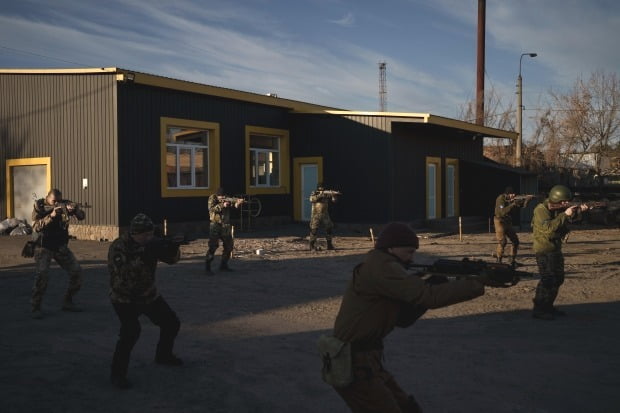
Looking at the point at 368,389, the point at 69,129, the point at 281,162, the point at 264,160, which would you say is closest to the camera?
the point at 368,389

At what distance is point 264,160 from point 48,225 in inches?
564

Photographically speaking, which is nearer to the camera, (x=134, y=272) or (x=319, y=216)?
(x=134, y=272)

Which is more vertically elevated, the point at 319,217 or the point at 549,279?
the point at 319,217

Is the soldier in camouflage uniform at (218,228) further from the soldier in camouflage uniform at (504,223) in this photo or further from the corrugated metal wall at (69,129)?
the soldier in camouflage uniform at (504,223)

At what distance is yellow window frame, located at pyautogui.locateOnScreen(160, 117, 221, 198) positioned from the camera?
18.3 meters

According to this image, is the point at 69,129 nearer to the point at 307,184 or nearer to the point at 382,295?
the point at 307,184

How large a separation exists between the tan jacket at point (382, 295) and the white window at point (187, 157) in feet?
52.1

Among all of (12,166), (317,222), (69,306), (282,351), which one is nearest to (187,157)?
(12,166)

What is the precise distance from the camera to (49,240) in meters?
8.32

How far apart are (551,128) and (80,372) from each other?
38.8m

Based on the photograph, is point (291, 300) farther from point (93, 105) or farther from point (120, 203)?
point (93, 105)

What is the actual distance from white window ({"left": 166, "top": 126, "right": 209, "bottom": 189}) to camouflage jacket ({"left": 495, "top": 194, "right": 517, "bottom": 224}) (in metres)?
9.90

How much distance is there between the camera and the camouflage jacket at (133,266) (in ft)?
18.6

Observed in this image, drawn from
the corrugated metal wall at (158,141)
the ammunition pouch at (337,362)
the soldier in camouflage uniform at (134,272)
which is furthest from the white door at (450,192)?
the ammunition pouch at (337,362)
